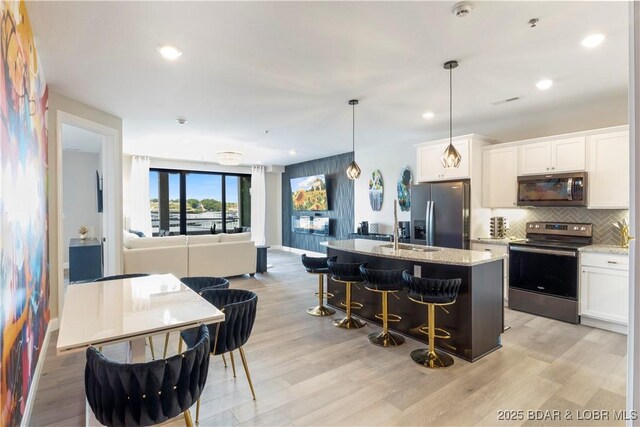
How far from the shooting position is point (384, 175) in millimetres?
6801

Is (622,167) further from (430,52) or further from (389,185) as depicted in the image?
(389,185)

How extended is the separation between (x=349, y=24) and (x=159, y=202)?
25.3ft

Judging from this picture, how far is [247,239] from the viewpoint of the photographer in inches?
246

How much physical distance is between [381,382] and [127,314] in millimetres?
1920

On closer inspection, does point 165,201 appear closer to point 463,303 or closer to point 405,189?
point 405,189

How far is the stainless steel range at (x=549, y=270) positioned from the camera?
3846mm

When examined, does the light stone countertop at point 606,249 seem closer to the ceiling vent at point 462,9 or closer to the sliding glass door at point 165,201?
the ceiling vent at point 462,9

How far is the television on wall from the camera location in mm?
8383

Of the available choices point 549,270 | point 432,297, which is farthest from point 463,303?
point 549,270

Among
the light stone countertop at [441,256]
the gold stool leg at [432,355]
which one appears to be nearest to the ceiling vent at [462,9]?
the light stone countertop at [441,256]

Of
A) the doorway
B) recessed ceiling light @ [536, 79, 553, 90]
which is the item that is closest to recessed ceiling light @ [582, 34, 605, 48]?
recessed ceiling light @ [536, 79, 553, 90]

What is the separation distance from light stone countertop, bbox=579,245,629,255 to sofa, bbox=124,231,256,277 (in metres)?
5.09

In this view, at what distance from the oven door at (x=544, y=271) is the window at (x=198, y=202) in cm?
708

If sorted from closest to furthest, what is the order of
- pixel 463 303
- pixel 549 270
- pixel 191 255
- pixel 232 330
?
pixel 232 330
pixel 463 303
pixel 549 270
pixel 191 255
